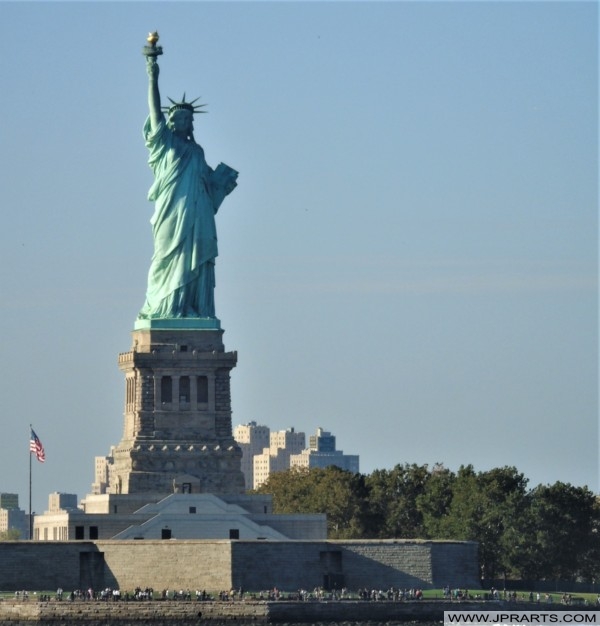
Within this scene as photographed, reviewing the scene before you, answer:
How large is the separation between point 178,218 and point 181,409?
8.80 metres

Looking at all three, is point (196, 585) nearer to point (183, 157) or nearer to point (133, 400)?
point (133, 400)

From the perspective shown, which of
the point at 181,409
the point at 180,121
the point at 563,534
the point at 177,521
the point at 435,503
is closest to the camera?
the point at 177,521

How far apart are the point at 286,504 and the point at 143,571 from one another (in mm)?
26104

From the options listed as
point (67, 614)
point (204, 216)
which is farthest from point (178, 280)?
point (67, 614)

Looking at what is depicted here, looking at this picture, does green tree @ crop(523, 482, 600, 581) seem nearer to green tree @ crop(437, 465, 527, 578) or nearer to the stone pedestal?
green tree @ crop(437, 465, 527, 578)

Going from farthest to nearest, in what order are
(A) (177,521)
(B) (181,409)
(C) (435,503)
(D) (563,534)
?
(C) (435,503)
(D) (563,534)
(B) (181,409)
(A) (177,521)

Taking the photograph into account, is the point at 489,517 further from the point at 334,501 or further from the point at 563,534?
the point at 334,501

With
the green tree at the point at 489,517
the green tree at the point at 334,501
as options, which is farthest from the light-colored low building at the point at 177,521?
the green tree at the point at 334,501

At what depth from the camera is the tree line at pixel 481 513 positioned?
117375 mm

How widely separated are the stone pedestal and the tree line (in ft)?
37.4

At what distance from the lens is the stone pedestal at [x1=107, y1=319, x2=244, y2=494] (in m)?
115

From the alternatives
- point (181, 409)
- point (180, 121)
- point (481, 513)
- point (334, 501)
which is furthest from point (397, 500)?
point (180, 121)

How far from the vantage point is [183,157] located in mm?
117125

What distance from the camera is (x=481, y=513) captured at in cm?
11875
